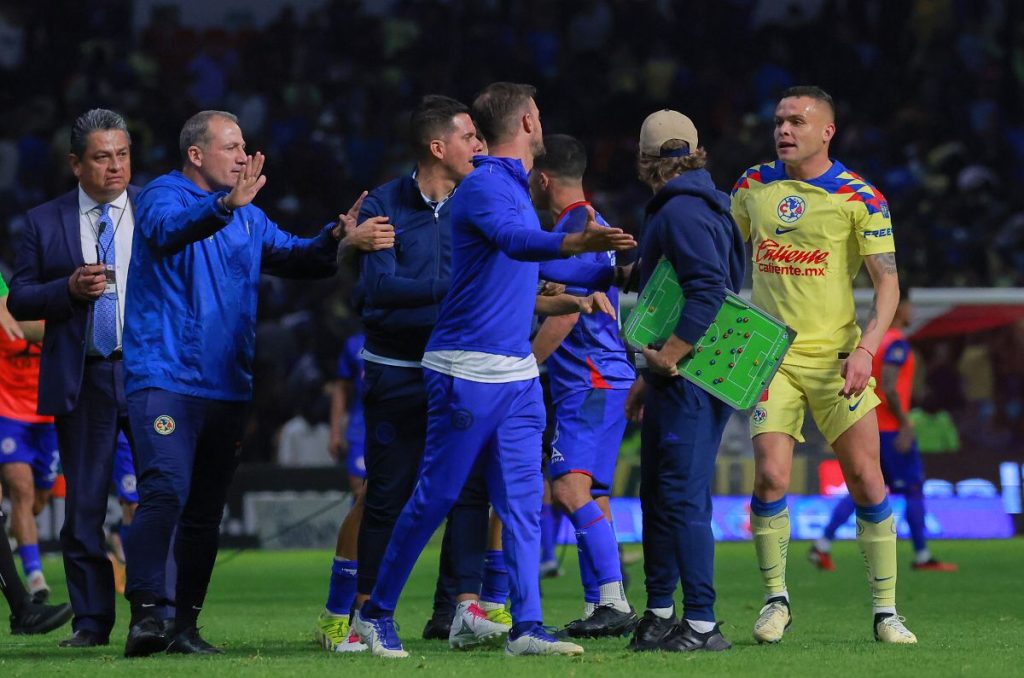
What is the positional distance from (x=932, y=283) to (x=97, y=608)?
13.8m

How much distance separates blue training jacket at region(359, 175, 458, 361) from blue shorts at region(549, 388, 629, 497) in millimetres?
1165

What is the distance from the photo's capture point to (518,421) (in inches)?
256

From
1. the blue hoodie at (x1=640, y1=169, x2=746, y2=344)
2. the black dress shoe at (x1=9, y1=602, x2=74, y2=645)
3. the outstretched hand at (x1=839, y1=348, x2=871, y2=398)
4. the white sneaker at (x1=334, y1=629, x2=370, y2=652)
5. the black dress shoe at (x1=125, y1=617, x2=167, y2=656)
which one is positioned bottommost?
the black dress shoe at (x1=9, y1=602, x2=74, y2=645)

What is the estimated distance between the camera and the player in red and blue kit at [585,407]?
7.71 meters

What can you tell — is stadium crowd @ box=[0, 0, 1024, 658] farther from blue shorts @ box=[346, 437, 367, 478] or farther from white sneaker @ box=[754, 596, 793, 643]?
blue shorts @ box=[346, 437, 367, 478]

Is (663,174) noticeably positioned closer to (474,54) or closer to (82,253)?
(82,253)

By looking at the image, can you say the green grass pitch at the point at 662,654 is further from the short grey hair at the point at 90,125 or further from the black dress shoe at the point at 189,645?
the short grey hair at the point at 90,125

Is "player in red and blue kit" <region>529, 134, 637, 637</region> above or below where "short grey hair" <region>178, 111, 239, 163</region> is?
below

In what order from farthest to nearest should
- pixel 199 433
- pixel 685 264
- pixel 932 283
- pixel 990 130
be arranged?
pixel 990 130, pixel 932 283, pixel 199 433, pixel 685 264

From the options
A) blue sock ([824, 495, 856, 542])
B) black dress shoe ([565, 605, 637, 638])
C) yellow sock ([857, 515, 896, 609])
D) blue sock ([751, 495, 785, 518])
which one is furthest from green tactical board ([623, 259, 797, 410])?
blue sock ([824, 495, 856, 542])

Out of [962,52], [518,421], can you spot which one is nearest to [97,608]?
[518,421]

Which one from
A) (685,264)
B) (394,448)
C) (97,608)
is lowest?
(97,608)

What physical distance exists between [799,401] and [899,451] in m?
5.92

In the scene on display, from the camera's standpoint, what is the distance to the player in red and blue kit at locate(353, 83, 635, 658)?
6.39 metres
